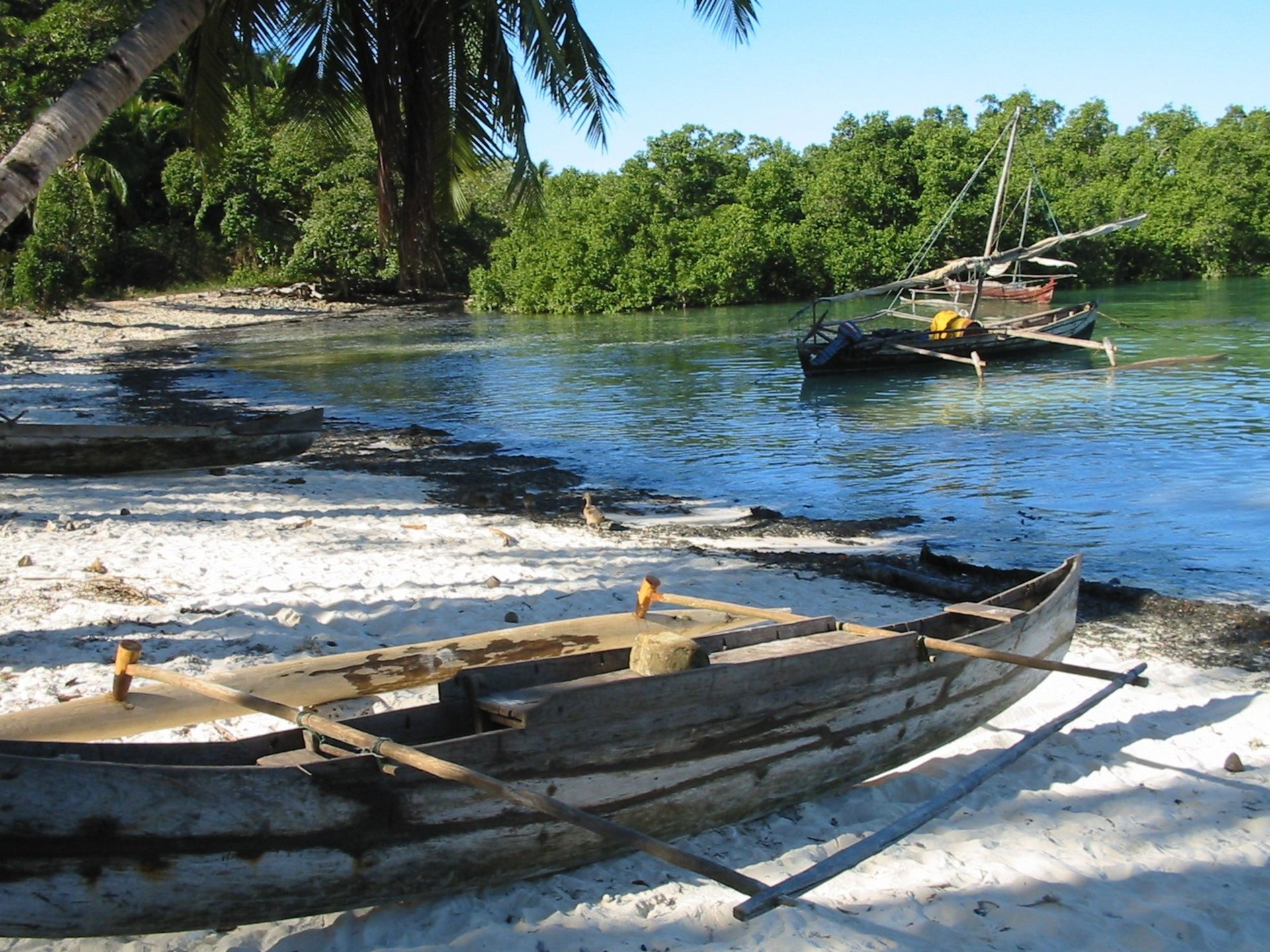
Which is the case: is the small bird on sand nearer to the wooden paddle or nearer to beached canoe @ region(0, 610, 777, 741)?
beached canoe @ region(0, 610, 777, 741)

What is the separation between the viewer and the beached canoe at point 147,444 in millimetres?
11258

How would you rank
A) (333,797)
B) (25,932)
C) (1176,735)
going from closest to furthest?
(25,932) < (333,797) < (1176,735)

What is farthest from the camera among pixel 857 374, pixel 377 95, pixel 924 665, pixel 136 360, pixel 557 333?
pixel 557 333

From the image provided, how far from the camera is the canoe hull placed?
83.2 feet

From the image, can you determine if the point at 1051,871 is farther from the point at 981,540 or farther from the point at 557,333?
the point at 557,333

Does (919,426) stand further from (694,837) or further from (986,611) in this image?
(694,837)

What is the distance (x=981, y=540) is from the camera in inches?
426

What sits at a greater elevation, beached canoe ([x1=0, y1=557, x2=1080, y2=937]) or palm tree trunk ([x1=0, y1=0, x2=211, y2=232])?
palm tree trunk ([x1=0, y1=0, x2=211, y2=232])

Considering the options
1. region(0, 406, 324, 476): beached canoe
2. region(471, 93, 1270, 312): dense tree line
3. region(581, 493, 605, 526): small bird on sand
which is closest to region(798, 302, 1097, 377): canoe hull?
region(0, 406, 324, 476): beached canoe

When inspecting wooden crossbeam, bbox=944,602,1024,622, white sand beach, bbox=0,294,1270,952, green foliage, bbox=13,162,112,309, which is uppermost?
green foliage, bbox=13,162,112,309

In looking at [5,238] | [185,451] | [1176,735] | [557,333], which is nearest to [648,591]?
[1176,735]

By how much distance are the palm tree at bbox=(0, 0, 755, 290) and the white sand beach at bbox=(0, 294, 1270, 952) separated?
2449mm

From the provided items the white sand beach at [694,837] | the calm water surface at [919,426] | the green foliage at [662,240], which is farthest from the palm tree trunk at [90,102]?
the green foliage at [662,240]

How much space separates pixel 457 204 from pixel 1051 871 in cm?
798
